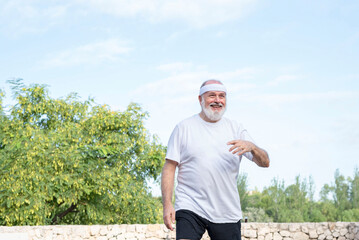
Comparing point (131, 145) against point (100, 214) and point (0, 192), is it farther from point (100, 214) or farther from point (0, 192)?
point (0, 192)

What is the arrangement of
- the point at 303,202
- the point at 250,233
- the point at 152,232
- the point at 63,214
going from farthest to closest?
1. the point at 303,202
2. the point at 63,214
3. the point at 250,233
4. the point at 152,232

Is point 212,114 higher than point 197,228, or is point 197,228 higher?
point 212,114

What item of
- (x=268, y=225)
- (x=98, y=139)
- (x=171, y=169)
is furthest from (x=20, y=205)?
(x=171, y=169)

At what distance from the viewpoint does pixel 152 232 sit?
11.5 m

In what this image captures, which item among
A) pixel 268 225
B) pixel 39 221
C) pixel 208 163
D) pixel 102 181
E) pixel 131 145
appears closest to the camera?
pixel 208 163

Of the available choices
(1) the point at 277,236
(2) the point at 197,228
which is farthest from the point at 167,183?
(1) the point at 277,236

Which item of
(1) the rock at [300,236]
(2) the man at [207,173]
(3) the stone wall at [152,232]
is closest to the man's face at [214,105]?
(2) the man at [207,173]

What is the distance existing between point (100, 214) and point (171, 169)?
13.5 m

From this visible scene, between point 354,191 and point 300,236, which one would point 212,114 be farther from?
point 354,191

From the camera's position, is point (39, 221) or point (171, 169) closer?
point (171, 169)

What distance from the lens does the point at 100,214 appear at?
53.2 feet

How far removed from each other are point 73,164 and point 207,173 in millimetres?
12512

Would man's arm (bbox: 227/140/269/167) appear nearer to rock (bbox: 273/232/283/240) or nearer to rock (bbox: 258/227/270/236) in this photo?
rock (bbox: 258/227/270/236)

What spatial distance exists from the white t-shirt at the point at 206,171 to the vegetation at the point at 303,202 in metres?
28.4
